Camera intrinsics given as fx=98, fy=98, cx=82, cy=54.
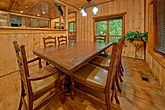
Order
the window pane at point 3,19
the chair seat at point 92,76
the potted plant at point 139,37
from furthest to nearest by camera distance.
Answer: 1. the window pane at point 3,19
2. the potted plant at point 139,37
3. the chair seat at point 92,76

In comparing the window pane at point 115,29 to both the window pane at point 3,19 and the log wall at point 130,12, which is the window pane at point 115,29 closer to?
the log wall at point 130,12

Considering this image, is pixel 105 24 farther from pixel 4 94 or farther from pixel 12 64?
pixel 4 94

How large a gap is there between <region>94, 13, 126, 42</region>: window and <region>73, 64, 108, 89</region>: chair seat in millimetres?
3821

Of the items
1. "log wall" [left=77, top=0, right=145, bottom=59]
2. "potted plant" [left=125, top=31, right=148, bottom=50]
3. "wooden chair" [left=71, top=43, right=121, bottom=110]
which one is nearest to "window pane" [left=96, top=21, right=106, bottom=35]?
"log wall" [left=77, top=0, right=145, bottom=59]

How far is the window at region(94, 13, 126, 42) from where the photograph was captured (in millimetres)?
4664

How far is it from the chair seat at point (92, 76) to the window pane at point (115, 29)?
151 inches

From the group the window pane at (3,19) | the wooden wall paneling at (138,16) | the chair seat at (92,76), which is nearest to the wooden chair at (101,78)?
the chair seat at (92,76)

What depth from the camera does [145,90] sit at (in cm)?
186

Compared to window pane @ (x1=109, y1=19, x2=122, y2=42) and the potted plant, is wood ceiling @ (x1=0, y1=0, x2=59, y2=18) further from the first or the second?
the potted plant

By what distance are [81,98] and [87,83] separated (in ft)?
1.75

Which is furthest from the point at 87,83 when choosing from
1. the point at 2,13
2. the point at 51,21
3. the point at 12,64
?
the point at 51,21

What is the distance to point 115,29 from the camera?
4.88m

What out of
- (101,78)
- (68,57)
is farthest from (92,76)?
(68,57)

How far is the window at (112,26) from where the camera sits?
4664mm
